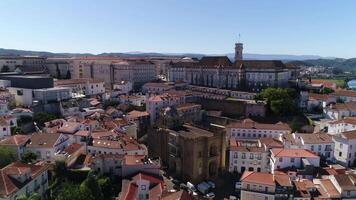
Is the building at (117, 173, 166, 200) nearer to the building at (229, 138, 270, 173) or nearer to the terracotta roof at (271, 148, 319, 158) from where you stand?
the building at (229, 138, 270, 173)

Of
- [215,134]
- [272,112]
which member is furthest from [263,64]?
[215,134]

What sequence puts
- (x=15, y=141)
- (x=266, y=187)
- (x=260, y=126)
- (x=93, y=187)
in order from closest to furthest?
(x=93, y=187) < (x=266, y=187) < (x=15, y=141) < (x=260, y=126)

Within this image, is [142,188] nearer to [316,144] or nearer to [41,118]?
[316,144]

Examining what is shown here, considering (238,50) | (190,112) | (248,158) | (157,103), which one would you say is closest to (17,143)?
(157,103)

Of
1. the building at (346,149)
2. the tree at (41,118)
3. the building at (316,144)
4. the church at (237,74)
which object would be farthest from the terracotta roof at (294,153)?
the tree at (41,118)

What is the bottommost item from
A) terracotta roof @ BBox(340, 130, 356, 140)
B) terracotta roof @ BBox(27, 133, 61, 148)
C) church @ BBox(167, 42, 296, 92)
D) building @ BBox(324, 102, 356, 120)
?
terracotta roof @ BBox(27, 133, 61, 148)

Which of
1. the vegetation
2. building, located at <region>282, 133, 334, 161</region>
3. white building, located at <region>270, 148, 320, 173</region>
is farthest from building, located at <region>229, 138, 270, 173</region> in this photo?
the vegetation
